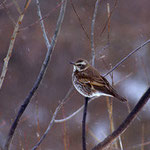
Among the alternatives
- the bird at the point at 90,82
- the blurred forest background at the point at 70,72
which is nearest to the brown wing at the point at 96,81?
the bird at the point at 90,82

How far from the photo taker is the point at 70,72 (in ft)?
28.6

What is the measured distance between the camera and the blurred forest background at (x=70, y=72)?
305 inches

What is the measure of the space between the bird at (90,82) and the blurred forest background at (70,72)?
3424 millimetres

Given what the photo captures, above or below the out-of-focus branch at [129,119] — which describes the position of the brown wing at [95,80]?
below

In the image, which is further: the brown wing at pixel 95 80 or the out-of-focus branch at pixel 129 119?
the brown wing at pixel 95 80

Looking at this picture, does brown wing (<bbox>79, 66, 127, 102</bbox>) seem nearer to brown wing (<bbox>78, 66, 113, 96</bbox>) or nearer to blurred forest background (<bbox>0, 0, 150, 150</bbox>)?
brown wing (<bbox>78, 66, 113, 96</bbox>)

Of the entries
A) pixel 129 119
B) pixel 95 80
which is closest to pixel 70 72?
pixel 95 80

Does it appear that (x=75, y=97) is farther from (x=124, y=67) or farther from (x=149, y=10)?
(x=149, y=10)

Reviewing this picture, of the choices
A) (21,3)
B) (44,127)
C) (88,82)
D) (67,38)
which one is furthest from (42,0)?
(88,82)

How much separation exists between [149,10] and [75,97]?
429 cm

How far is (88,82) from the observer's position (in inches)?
152

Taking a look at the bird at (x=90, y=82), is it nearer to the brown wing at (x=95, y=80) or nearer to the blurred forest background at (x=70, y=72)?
the brown wing at (x=95, y=80)

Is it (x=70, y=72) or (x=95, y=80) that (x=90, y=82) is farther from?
(x=70, y=72)

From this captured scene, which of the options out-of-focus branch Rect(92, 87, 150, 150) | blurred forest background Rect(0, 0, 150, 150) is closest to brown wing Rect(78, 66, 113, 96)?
out-of-focus branch Rect(92, 87, 150, 150)
